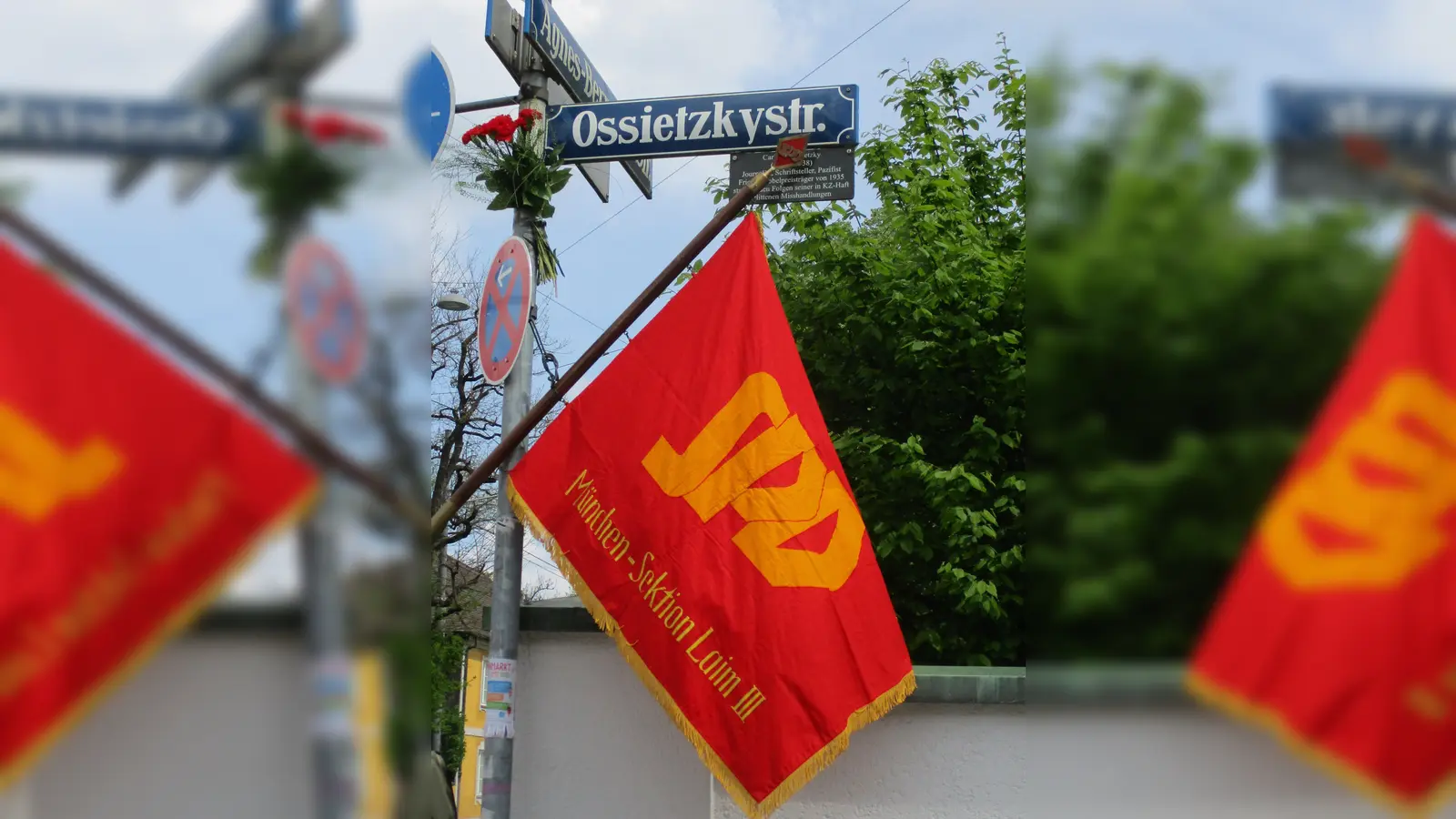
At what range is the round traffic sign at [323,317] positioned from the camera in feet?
2.71

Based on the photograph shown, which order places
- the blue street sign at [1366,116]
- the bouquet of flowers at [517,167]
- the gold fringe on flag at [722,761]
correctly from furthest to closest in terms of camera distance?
the bouquet of flowers at [517,167] < the gold fringe on flag at [722,761] < the blue street sign at [1366,116]

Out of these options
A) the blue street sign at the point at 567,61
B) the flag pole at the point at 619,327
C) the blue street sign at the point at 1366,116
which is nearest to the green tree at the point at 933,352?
the blue street sign at the point at 567,61

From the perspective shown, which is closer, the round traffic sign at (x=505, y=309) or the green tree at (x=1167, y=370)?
the green tree at (x=1167, y=370)

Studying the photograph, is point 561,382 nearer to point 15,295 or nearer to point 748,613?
point 748,613

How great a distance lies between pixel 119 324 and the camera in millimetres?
846

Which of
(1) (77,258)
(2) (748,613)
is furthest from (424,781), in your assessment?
(2) (748,613)

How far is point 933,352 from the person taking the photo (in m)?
9.78

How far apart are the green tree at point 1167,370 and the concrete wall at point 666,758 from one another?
4.01 m

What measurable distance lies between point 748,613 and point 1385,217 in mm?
3201

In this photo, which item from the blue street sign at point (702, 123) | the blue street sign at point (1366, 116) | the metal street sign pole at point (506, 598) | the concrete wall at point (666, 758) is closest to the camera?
the blue street sign at point (1366, 116)

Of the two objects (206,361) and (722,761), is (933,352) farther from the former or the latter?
(206,361)

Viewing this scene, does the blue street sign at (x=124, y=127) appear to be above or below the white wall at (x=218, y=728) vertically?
above

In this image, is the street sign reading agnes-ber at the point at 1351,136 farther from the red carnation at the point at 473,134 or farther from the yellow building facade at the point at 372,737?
the red carnation at the point at 473,134

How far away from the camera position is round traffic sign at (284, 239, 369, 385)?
83cm
